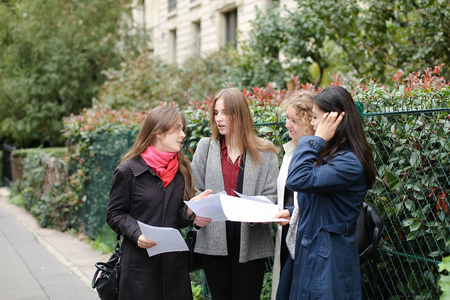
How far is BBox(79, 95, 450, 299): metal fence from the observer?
2.68 metres

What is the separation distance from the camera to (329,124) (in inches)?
95.4

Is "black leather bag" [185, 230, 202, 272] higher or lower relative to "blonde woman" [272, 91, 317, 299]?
lower

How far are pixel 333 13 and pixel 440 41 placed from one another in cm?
180

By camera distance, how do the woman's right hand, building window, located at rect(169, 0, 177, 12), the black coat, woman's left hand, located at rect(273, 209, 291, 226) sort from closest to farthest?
woman's left hand, located at rect(273, 209, 291, 226) → the woman's right hand → the black coat → building window, located at rect(169, 0, 177, 12)

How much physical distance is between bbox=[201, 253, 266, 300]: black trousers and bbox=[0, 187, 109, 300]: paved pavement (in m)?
2.64

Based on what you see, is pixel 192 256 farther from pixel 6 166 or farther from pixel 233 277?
pixel 6 166

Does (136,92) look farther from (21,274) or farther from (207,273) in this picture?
(207,273)

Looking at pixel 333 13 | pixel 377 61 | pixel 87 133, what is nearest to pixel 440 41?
pixel 377 61

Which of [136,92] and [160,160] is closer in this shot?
[160,160]

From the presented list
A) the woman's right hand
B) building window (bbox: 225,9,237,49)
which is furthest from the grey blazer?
building window (bbox: 225,9,237,49)

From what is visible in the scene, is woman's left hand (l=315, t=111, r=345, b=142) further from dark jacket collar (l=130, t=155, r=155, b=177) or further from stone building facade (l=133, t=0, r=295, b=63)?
stone building facade (l=133, t=0, r=295, b=63)

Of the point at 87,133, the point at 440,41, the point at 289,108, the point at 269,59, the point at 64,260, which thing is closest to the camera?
the point at 289,108

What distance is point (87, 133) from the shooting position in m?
7.95

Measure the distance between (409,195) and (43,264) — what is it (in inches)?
230
